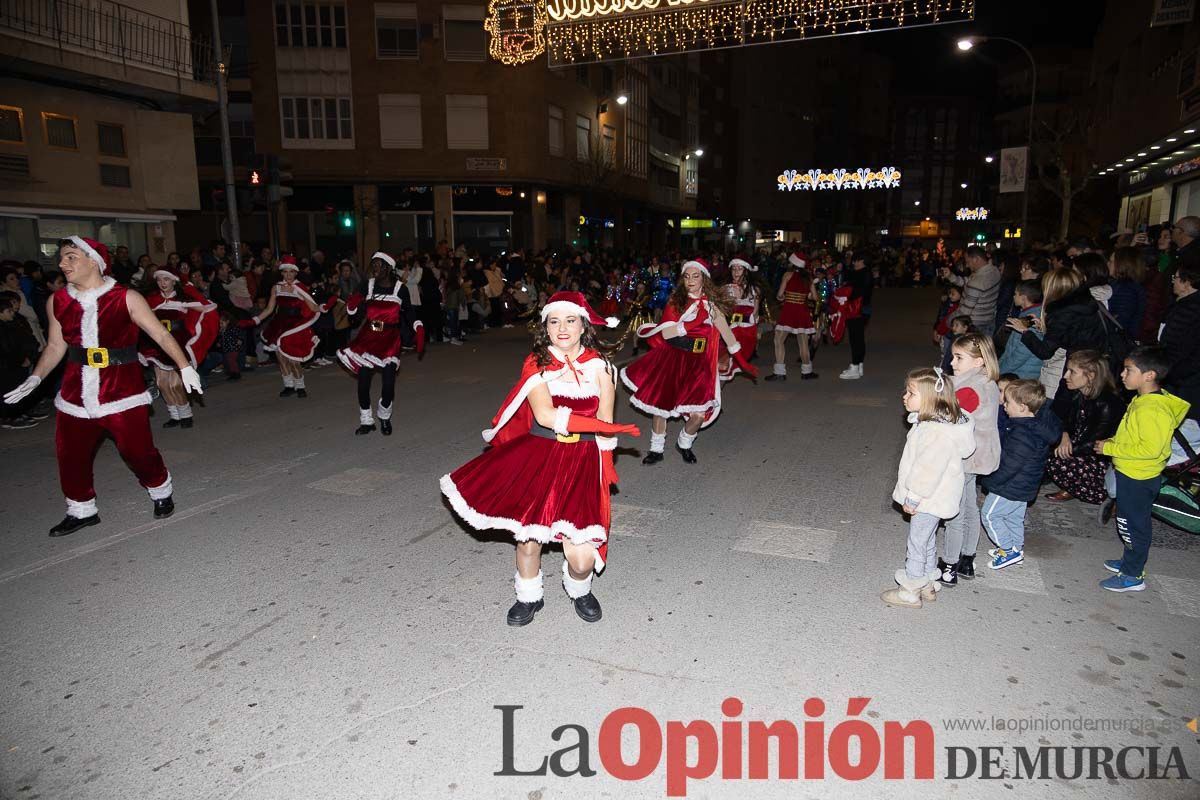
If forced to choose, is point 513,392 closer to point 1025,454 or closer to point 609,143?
point 1025,454

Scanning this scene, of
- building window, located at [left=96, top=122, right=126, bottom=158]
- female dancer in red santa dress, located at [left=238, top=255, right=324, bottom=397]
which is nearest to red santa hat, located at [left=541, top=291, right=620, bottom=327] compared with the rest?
female dancer in red santa dress, located at [left=238, top=255, right=324, bottom=397]

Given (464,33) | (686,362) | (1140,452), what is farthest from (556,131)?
(1140,452)

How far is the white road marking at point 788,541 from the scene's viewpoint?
17.4ft

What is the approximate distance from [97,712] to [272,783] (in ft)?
3.78

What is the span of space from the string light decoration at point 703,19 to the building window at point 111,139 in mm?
9662

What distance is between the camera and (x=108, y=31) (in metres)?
16.0

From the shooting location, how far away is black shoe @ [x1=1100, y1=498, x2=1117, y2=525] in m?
5.91

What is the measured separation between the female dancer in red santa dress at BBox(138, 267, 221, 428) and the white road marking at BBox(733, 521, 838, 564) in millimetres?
7242

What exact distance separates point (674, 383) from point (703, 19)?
13.2 meters

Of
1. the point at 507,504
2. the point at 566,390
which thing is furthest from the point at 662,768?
the point at 566,390

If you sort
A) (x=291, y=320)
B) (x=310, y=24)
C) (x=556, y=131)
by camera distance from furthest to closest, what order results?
(x=556, y=131), (x=310, y=24), (x=291, y=320)

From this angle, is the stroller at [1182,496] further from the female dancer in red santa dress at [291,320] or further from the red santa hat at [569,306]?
the female dancer in red santa dress at [291,320]

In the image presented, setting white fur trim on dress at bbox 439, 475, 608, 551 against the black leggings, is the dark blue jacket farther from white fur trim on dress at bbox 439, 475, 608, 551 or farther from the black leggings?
the black leggings

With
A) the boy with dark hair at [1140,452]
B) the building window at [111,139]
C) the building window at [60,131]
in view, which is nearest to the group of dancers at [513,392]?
the boy with dark hair at [1140,452]
